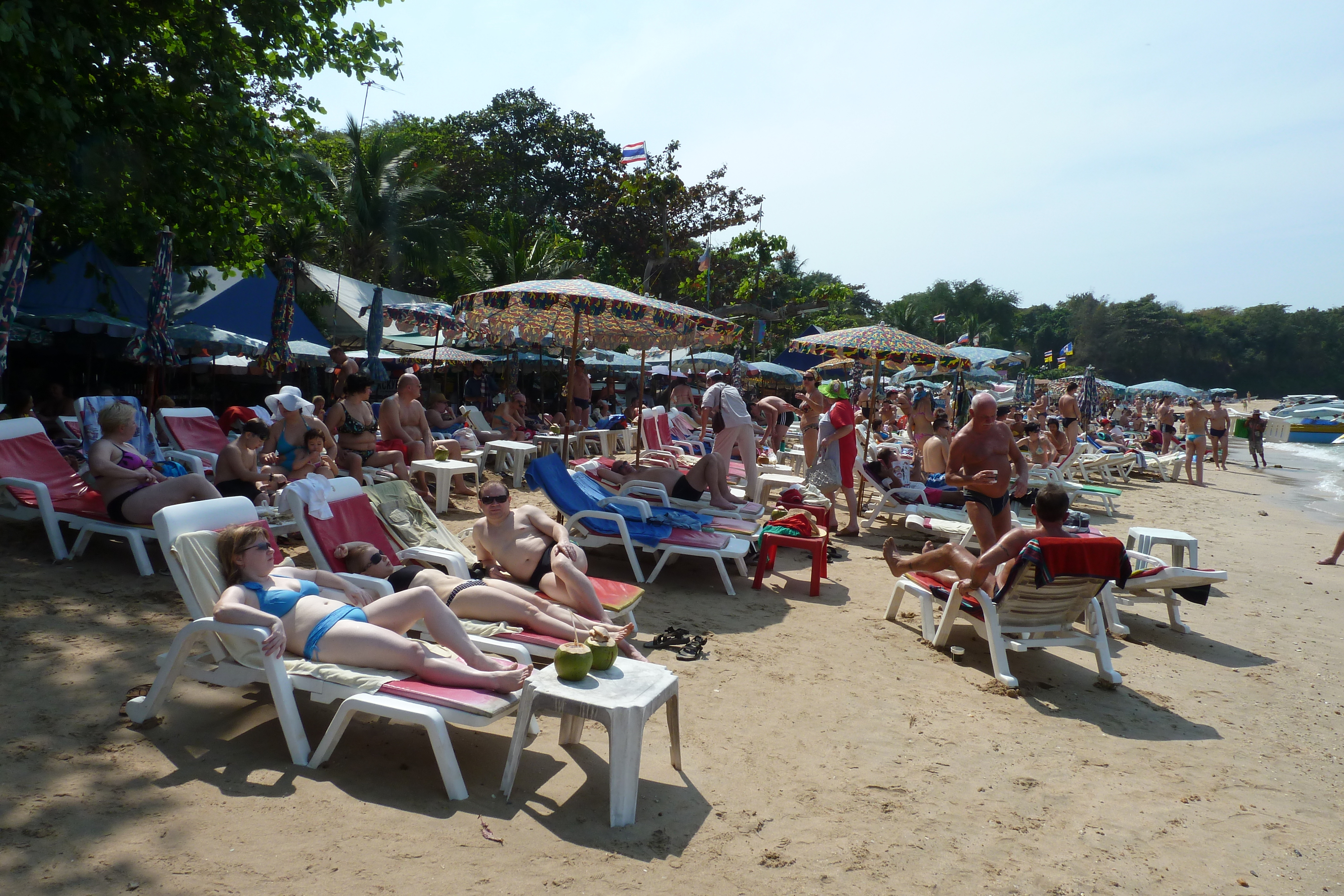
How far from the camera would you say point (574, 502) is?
20.9 ft

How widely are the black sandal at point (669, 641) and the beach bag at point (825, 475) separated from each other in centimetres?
402

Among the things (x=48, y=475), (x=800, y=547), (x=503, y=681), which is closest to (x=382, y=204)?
(x=48, y=475)

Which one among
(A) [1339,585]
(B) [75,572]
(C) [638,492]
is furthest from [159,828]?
(A) [1339,585]

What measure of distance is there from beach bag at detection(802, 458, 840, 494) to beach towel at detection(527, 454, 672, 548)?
2.75m

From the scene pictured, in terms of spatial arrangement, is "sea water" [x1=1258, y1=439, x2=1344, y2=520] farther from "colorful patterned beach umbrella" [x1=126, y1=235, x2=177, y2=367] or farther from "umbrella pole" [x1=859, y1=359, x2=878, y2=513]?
"colorful patterned beach umbrella" [x1=126, y1=235, x2=177, y2=367]

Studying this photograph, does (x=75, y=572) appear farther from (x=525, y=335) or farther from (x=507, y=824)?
(x=525, y=335)

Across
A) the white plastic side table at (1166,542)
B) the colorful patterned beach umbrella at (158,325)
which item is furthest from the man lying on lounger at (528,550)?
the colorful patterned beach umbrella at (158,325)

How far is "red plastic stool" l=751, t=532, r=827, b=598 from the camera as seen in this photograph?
20.8 feet

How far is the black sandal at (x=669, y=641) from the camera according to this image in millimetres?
4809

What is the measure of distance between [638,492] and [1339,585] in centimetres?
683

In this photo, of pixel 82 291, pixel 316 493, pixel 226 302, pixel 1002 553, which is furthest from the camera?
pixel 226 302

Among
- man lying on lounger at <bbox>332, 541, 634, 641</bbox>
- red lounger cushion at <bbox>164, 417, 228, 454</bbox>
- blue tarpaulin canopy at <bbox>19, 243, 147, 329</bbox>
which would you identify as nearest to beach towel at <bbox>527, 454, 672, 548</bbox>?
man lying on lounger at <bbox>332, 541, 634, 641</bbox>

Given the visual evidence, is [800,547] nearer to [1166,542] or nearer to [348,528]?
[1166,542]

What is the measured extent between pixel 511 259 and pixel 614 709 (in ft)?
71.4
